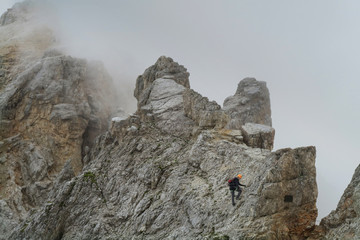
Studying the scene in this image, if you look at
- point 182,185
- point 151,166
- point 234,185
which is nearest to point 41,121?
point 151,166

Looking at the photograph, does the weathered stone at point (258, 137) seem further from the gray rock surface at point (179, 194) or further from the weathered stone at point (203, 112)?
the gray rock surface at point (179, 194)

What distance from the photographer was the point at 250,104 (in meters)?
71.8

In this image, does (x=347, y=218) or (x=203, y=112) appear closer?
(x=347, y=218)

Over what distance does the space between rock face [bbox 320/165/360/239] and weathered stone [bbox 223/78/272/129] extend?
45860 mm

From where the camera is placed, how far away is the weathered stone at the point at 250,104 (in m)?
69.7

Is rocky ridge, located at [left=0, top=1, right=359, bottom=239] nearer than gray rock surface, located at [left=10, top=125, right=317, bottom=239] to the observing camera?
No

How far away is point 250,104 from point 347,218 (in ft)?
169

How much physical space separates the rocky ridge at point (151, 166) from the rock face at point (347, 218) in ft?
0.26

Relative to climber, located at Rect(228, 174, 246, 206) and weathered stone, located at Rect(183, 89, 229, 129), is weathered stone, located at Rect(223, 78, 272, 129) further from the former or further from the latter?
climber, located at Rect(228, 174, 246, 206)

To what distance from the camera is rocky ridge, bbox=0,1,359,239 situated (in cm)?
2522

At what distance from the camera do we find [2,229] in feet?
177

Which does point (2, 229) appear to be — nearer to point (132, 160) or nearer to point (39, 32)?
point (132, 160)

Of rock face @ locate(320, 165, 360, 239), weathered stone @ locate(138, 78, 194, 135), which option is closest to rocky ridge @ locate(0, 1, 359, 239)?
rock face @ locate(320, 165, 360, 239)

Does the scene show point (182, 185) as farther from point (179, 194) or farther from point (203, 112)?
point (203, 112)
